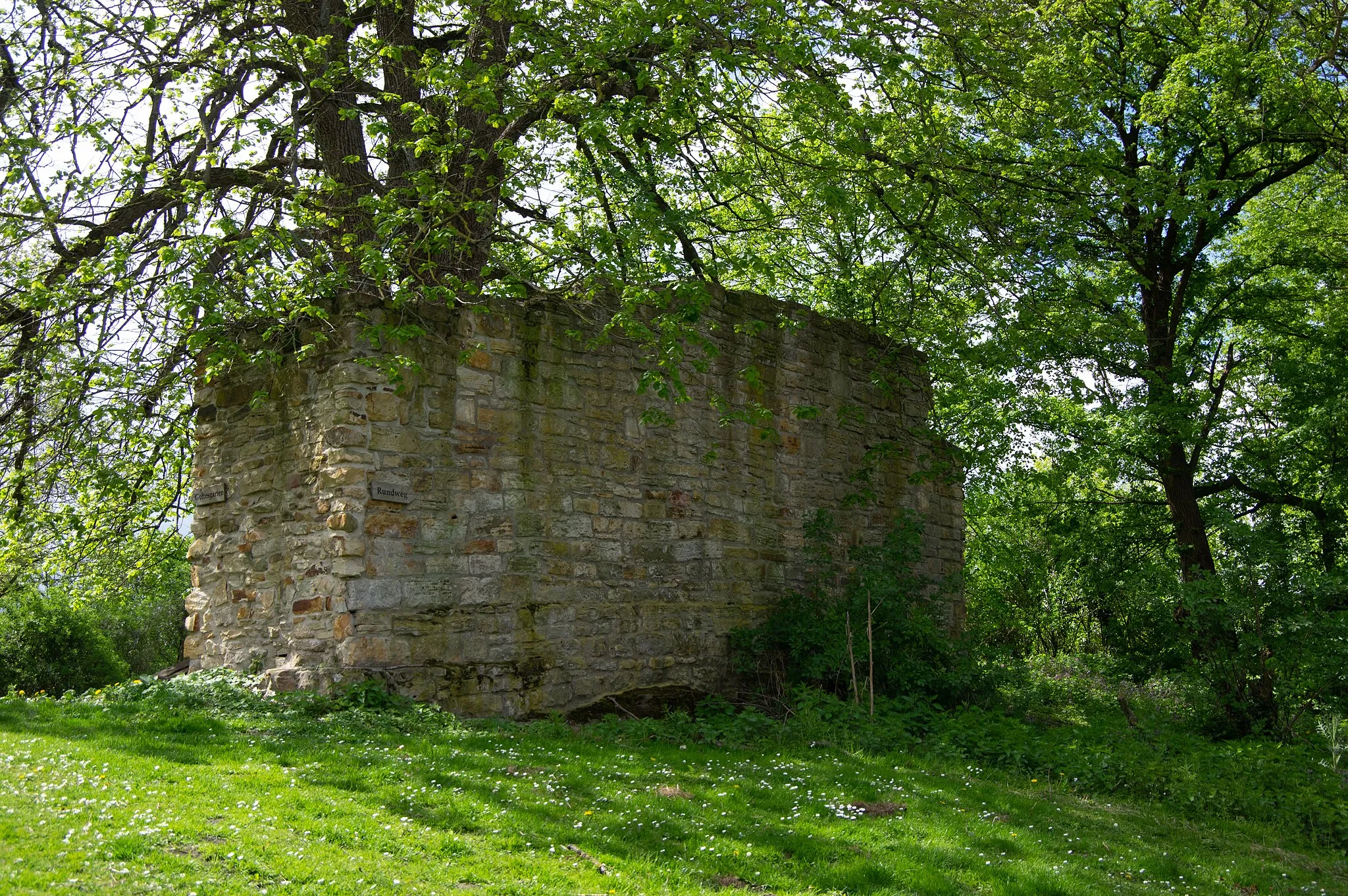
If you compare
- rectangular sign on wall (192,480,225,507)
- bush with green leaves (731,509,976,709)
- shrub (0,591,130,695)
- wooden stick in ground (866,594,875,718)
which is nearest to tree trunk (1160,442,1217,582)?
bush with green leaves (731,509,976,709)

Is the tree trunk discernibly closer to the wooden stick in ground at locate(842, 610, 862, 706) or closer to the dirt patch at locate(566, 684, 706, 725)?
the wooden stick in ground at locate(842, 610, 862, 706)

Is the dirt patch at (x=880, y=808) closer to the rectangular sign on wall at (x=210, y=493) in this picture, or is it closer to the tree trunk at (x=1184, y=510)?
the rectangular sign on wall at (x=210, y=493)

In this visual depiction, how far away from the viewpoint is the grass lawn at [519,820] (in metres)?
4.50

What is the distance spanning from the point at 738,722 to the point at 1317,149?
422 inches

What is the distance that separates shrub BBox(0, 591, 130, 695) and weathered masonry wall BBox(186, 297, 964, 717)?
9412 millimetres

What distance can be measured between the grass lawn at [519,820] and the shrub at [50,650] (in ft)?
35.4

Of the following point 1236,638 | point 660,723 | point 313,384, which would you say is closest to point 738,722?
point 660,723

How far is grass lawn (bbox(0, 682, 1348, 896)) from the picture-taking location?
→ 4.50m

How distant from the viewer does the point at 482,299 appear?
8.75 meters

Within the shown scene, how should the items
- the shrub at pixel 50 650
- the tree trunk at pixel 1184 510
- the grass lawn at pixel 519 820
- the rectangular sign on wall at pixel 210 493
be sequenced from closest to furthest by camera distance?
the grass lawn at pixel 519 820 → the rectangular sign on wall at pixel 210 493 → the tree trunk at pixel 1184 510 → the shrub at pixel 50 650

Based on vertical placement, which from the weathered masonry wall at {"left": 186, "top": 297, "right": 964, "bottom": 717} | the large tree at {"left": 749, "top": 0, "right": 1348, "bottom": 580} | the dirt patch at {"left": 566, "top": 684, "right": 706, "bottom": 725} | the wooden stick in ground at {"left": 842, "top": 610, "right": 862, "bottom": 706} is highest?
the large tree at {"left": 749, "top": 0, "right": 1348, "bottom": 580}

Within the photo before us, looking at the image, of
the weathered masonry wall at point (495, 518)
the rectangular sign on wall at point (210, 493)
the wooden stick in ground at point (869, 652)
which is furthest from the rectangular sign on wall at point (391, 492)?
the wooden stick in ground at point (869, 652)

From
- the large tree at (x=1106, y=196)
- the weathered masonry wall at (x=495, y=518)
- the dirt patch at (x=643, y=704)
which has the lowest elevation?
the dirt patch at (x=643, y=704)

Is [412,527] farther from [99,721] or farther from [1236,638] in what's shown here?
[1236,638]
